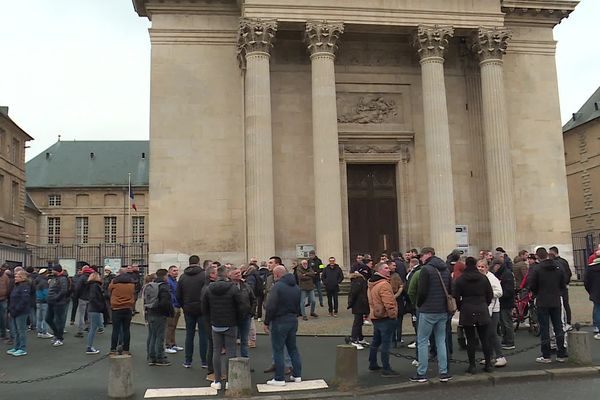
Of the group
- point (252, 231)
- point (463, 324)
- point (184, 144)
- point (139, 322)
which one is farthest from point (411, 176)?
point (463, 324)

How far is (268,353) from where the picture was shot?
41.4 feet

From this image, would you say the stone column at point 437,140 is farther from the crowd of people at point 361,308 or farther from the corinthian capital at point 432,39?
the crowd of people at point 361,308

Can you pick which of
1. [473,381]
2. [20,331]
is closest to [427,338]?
[473,381]

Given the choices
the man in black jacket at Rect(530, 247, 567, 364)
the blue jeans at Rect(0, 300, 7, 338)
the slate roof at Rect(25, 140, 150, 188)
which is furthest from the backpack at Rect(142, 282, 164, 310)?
the slate roof at Rect(25, 140, 150, 188)

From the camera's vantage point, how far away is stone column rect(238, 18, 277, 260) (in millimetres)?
22297

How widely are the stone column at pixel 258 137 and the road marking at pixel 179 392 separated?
12.5 m

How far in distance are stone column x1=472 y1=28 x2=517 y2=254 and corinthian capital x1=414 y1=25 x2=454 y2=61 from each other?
160 cm

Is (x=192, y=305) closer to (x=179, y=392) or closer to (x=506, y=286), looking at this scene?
(x=179, y=392)

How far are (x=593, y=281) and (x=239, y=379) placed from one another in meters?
7.71

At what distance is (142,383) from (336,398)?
3.42 metres

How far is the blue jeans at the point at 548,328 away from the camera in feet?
35.3

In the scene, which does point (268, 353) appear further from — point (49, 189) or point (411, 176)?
point (49, 189)

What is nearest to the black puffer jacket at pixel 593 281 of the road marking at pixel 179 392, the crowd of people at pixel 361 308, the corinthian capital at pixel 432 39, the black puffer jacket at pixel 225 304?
the crowd of people at pixel 361 308

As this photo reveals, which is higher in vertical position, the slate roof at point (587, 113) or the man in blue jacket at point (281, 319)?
the slate roof at point (587, 113)
